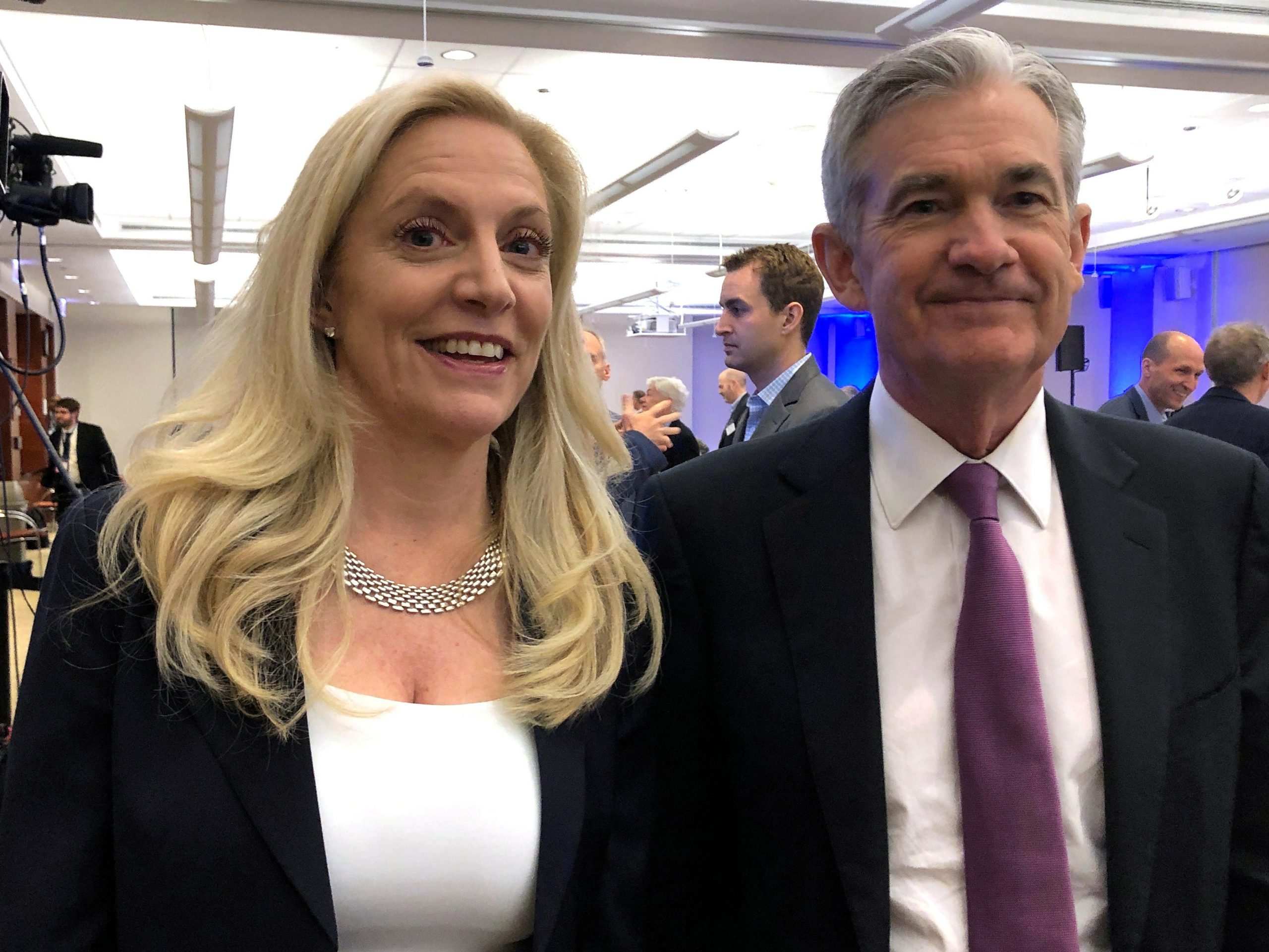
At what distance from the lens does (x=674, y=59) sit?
7.02 meters

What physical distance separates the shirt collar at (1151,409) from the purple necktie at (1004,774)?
17.2 feet

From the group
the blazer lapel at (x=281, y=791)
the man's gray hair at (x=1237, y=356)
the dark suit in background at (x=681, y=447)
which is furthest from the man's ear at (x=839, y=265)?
the man's gray hair at (x=1237, y=356)

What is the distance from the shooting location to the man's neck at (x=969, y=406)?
1285mm

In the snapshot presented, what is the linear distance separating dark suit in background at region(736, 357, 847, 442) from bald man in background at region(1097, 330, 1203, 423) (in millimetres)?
3213

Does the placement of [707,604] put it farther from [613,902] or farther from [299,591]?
[299,591]

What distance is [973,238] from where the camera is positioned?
125cm

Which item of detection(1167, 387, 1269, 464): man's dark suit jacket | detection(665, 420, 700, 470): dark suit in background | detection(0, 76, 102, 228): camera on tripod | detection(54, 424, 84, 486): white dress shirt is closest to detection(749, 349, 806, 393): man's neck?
detection(665, 420, 700, 470): dark suit in background

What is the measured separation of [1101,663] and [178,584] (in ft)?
3.39

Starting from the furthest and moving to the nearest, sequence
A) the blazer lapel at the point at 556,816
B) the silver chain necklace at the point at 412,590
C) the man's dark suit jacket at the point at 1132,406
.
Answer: the man's dark suit jacket at the point at 1132,406
the silver chain necklace at the point at 412,590
the blazer lapel at the point at 556,816

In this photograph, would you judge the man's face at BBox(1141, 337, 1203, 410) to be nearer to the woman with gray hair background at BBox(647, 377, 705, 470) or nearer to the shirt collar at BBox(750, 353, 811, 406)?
the woman with gray hair background at BBox(647, 377, 705, 470)

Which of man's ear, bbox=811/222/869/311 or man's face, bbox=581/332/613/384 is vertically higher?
man's face, bbox=581/332/613/384

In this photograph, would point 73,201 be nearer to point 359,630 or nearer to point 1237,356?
point 359,630

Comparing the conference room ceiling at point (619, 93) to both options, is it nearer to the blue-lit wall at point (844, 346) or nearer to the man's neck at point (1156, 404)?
the man's neck at point (1156, 404)

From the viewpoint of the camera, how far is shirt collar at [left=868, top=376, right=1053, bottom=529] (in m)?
1.32
